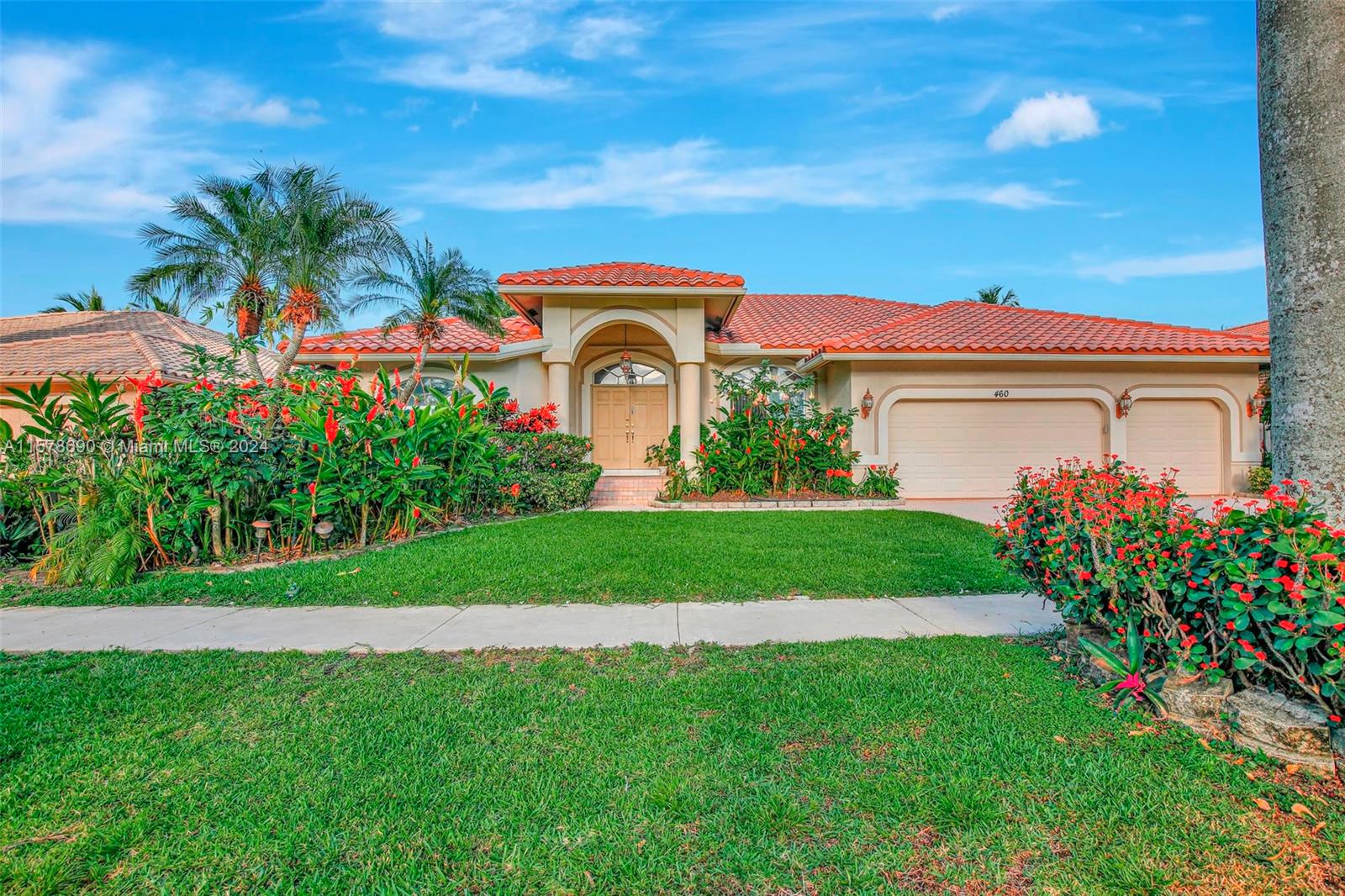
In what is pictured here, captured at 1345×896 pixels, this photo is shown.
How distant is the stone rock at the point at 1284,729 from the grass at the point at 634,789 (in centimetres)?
11

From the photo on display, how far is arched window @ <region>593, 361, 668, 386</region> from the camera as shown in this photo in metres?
16.1

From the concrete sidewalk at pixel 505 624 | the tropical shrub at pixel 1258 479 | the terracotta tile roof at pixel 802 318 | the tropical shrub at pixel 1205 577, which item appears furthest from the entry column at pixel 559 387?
the tropical shrub at pixel 1258 479

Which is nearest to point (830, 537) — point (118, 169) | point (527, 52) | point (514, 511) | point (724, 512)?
point (724, 512)

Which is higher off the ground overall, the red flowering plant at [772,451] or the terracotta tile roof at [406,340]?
the terracotta tile roof at [406,340]

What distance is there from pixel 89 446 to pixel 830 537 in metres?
8.75

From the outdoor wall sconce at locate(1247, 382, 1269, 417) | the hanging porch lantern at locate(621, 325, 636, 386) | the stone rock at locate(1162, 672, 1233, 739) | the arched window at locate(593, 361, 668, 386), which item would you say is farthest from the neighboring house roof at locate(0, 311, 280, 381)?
the outdoor wall sconce at locate(1247, 382, 1269, 417)

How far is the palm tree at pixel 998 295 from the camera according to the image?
2875 cm

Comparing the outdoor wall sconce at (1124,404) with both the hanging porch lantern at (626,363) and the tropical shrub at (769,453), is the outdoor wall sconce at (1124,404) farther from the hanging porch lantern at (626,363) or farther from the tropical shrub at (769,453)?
the hanging porch lantern at (626,363)

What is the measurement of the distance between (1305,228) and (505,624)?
5.36 meters

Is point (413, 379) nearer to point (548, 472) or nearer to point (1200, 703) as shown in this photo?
point (548, 472)

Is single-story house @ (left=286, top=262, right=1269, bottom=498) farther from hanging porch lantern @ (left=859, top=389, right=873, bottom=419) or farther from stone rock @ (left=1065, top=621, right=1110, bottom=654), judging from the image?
stone rock @ (left=1065, top=621, right=1110, bottom=654)

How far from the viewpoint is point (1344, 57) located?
292 centimetres

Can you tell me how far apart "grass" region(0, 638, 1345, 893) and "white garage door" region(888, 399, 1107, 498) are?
33.8 ft

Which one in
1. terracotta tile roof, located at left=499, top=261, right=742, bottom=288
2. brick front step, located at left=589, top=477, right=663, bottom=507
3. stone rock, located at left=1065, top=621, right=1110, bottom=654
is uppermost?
terracotta tile roof, located at left=499, top=261, right=742, bottom=288
